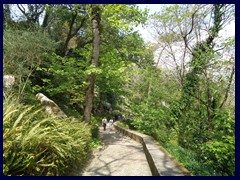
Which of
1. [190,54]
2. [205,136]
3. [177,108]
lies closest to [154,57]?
[190,54]

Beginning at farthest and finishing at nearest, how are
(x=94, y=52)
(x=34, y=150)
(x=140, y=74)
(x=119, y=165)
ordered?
1. (x=140, y=74)
2. (x=94, y=52)
3. (x=119, y=165)
4. (x=34, y=150)

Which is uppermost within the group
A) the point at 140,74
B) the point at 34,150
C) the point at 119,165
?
the point at 140,74

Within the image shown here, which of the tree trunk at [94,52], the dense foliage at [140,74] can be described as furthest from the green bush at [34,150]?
the tree trunk at [94,52]

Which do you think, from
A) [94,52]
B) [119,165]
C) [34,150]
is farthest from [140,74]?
[34,150]

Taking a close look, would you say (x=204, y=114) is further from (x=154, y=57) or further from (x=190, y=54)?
(x=154, y=57)

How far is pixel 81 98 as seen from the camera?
11.0m

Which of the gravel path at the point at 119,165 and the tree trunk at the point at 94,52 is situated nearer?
the gravel path at the point at 119,165

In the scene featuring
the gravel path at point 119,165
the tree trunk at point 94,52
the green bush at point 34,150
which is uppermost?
the tree trunk at point 94,52

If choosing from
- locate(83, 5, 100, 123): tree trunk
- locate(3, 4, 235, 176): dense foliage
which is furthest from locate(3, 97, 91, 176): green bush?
locate(83, 5, 100, 123): tree trunk

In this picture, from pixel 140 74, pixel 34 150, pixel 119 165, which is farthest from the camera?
pixel 140 74

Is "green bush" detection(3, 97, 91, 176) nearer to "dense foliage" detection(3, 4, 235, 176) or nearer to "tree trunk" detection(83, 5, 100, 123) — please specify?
"dense foliage" detection(3, 4, 235, 176)

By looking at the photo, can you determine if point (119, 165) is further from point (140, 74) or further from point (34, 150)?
point (140, 74)

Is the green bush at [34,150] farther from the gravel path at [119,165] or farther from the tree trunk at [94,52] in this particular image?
the tree trunk at [94,52]
